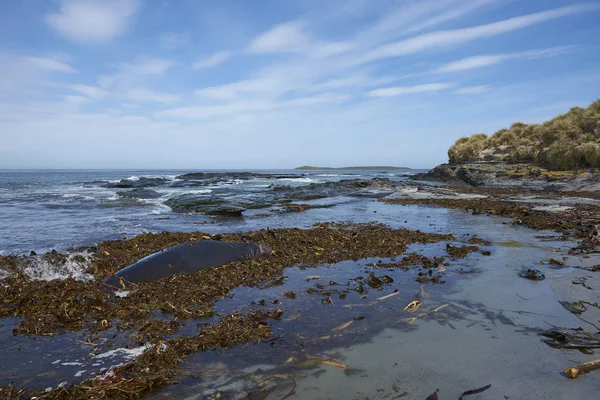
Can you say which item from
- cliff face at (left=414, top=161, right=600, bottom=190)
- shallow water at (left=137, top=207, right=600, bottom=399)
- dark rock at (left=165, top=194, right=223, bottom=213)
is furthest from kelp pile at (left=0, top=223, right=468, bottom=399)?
cliff face at (left=414, top=161, right=600, bottom=190)

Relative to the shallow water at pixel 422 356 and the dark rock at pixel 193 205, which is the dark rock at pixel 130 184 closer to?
the dark rock at pixel 193 205

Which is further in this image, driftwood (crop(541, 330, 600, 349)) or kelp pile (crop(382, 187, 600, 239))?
kelp pile (crop(382, 187, 600, 239))

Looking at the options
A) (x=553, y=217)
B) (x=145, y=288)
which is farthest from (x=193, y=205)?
(x=553, y=217)

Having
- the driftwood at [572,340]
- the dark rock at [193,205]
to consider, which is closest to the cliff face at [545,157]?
the dark rock at [193,205]

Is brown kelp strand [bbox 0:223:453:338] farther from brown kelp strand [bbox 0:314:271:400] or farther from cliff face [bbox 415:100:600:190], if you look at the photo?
cliff face [bbox 415:100:600:190]

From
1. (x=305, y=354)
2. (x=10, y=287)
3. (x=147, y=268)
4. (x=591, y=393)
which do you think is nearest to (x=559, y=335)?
(x=591, y=393)

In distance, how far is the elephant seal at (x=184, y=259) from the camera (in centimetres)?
548

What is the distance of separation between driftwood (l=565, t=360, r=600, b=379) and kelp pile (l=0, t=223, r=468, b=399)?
2.73 meters

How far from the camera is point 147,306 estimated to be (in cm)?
448

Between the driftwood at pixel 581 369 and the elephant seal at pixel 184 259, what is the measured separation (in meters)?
5.15

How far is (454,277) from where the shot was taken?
18.4 feet

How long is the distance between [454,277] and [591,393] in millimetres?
3013

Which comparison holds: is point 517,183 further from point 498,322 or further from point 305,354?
point 305,354

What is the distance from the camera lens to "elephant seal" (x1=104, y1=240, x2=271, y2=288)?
548 cm
